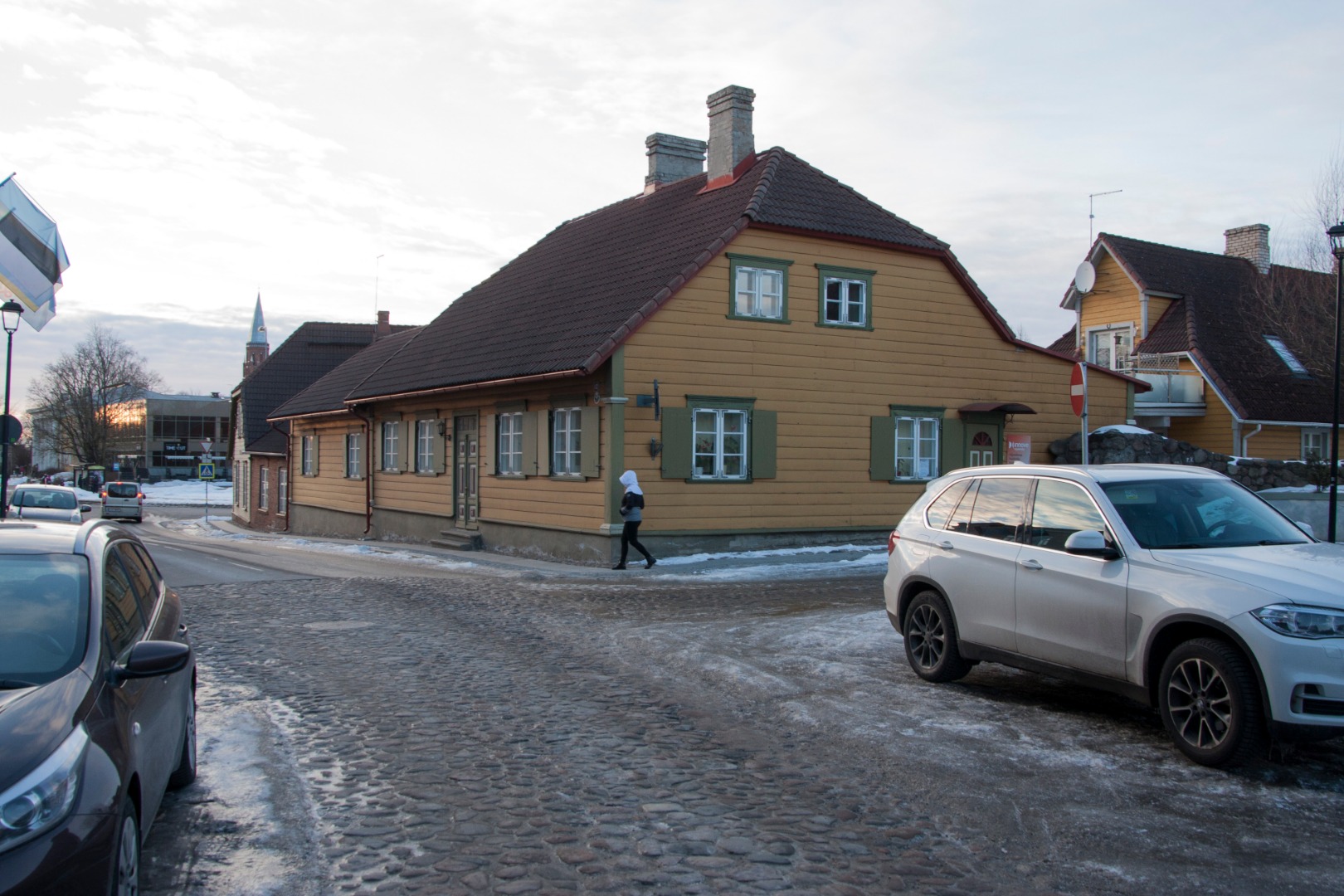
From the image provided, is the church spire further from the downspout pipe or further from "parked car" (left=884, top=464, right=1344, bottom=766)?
"parked car" (left=884, top=464, right=1344, bottom=766)

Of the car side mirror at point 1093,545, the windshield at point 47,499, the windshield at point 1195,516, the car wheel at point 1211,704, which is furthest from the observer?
the windshield at point 47,499

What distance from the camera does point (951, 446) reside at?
23.0m

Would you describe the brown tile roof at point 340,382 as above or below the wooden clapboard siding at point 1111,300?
below

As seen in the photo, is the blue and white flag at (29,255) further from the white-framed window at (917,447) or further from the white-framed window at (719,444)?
the white-framed window at (917,447)

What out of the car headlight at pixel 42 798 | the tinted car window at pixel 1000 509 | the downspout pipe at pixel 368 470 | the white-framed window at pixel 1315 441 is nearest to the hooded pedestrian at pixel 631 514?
the tinted car window at pixel 1000 509

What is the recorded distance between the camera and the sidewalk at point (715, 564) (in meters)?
17.6

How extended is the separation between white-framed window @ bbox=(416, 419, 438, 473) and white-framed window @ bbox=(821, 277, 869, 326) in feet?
32.0

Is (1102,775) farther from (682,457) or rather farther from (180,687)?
(682,457)

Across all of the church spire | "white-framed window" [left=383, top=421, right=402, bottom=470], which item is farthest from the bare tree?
"white-framed window" [left=383, top=421, right=402, bottom=470]

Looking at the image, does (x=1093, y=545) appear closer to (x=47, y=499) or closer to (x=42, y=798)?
(x=42, y=798)

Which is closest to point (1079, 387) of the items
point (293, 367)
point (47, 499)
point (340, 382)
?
point (47, 499)

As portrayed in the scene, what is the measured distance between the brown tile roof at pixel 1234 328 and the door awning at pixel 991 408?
34.0 ft

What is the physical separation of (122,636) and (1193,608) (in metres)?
5.45

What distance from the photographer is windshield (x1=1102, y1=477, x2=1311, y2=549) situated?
6973 millimetres
